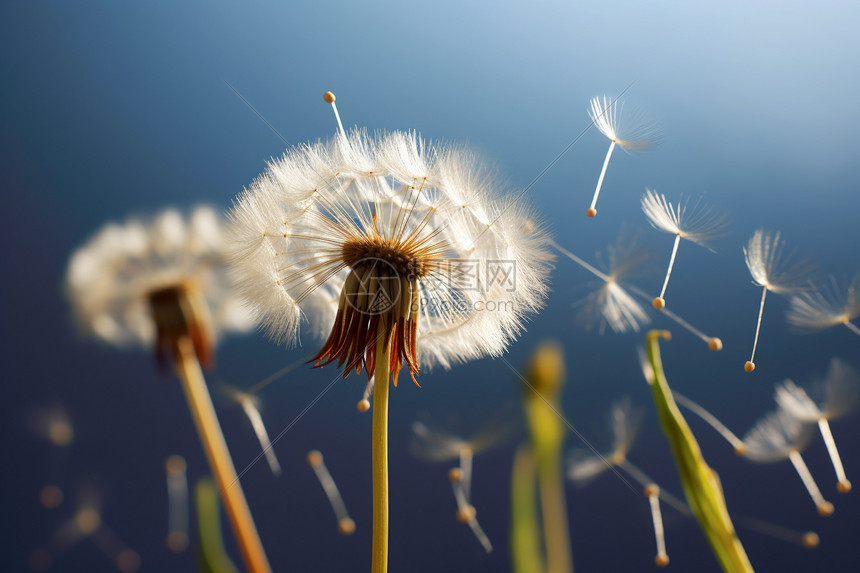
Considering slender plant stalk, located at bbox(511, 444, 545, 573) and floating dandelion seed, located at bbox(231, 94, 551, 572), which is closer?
slender plant stalk, located at bbox(511, 444, 545, 573)

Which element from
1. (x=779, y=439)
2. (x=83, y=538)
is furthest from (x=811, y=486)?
(x=83, y=538)

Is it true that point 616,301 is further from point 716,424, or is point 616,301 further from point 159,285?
point 159,285

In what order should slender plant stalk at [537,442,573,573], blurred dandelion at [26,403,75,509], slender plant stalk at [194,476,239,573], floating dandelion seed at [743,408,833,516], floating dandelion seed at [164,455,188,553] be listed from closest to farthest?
1. slender plant stalk at [537,442,573,573]
2. slender plant stalk at [194,476,239,573]
3. floating dandelion seed at [743,408,833,516]
4. floating dandelion seed at [164,455,188,553]
5. blurred dandelion at [26,403,75,509]

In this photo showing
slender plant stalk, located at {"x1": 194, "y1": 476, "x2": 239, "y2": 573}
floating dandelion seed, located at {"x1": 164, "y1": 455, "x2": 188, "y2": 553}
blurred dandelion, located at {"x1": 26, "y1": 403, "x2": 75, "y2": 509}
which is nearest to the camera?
slender plant stalk, located at {"x1": 194, "y1": 476, "x2": 239, "y2": 573}

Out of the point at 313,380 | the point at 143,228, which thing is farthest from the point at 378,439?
the point at 313,380

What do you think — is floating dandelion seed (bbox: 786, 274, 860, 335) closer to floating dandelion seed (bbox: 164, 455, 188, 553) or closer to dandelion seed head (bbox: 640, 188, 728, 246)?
dandelion seed head (bbox: 640, 188, 728, 246)

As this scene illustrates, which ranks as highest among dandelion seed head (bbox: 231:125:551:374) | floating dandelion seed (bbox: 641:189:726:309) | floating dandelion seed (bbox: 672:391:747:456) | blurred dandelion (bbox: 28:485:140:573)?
dandelion seed head (bbox: 231:125:551:374)

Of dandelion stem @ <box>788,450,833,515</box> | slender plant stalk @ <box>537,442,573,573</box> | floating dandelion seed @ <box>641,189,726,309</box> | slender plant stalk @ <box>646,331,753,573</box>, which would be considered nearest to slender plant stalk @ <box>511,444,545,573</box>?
slender plant stalk @ <box>537,442,573,573</box>
